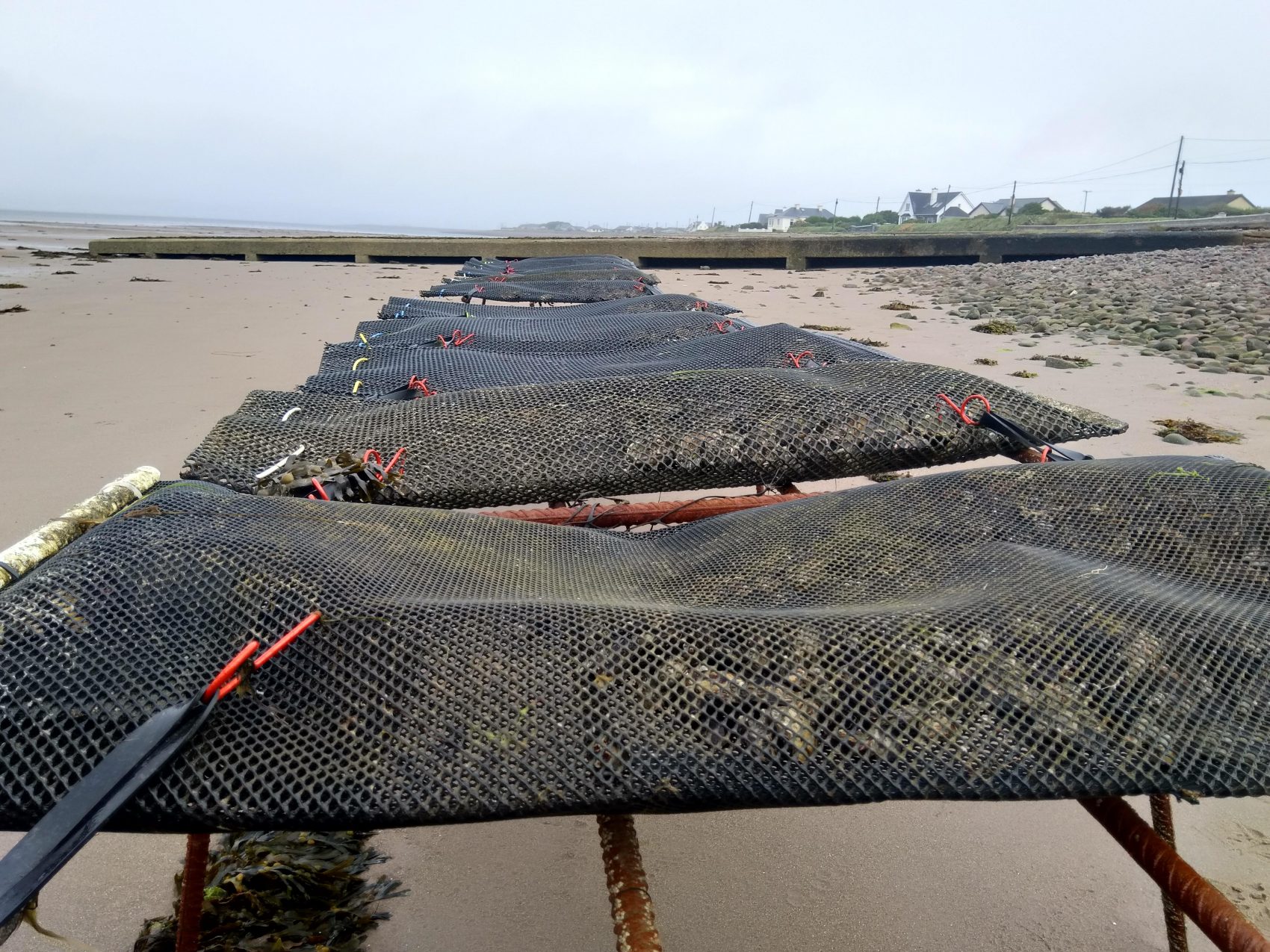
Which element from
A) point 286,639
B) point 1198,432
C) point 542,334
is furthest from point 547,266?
point 286,639

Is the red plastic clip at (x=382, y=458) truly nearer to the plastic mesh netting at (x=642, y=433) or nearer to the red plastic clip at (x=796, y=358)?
the plastic mesh netting at (x=642, y=433)

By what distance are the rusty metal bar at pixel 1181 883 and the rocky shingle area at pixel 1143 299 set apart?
6.27 m

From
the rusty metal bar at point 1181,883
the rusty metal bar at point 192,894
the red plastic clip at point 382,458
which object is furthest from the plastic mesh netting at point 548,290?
the rusty metal bar at point 1181,883

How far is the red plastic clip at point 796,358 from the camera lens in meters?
3.04

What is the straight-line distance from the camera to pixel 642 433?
2301 mm

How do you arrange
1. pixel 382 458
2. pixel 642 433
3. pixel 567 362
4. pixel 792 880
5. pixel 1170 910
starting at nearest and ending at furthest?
1. pixel 1170 910
2. pixel 792 880
3. pixel 382 458
4. pixel 642 433
5. pixel 567 362

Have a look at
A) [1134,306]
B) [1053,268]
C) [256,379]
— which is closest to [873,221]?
[1053,268]

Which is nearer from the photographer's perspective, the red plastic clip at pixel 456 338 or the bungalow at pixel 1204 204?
the red plastic clip at pixel 456 338

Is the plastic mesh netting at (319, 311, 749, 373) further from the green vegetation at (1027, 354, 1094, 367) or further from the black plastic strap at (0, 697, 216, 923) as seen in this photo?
the green vegetation at (1027, 354, 1094, 367)

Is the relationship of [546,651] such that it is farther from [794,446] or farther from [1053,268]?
[1053,268]

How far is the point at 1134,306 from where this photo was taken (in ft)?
29.6

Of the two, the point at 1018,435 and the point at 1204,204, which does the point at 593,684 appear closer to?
the point at 1018,435

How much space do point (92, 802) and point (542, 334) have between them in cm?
356

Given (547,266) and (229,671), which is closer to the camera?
(229,671)
